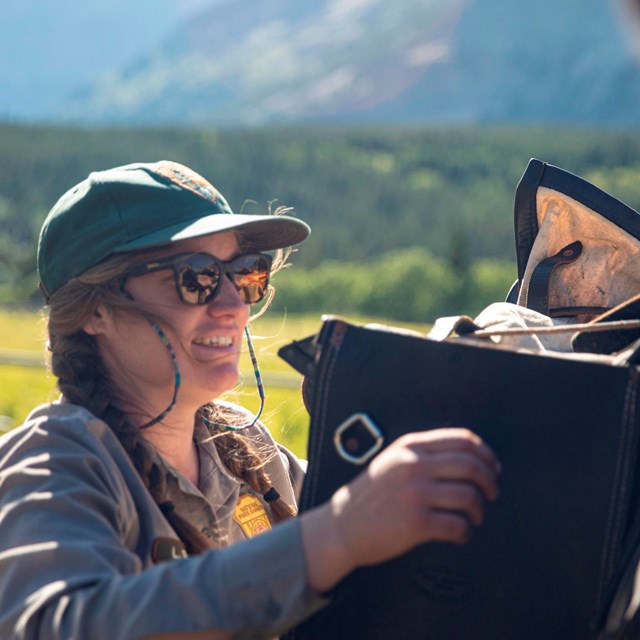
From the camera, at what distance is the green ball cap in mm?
2125

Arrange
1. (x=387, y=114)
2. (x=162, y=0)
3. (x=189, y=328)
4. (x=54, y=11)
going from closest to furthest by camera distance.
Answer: (x=189, y=328) < (x=387, y=114) < (x=54, y=11) < (x=162, y=0)

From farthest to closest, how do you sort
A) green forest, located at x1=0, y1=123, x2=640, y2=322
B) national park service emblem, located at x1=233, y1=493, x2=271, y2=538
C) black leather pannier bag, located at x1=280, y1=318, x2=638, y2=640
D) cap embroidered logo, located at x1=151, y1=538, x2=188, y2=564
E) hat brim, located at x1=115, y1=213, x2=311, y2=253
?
green forest, located at x1=0, y1=123, x2=640, y2=322, national park service emblem, located at x1=233, y1=493, x2=271, y2=538, hat brim, located at x1=115, y1=213, x2=311, y2=253, cap embroidered logo, located at x1=151, y1=538, x2=188, y2=564, black leather pannier bag, located at x1=280, y1=318, x2=638, y2=640

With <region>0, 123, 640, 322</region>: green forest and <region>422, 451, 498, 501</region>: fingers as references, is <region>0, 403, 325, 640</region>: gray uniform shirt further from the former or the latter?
<region>0, 123, 640, 322</region>: green forest

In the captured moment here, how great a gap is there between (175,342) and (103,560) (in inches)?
23.8

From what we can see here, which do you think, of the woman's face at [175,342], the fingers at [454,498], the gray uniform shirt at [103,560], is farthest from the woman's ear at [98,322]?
the fingers at [454,498]

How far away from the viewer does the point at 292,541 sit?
152 centimetres

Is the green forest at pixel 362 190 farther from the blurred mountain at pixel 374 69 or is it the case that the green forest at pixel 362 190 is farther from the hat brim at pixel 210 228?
the blurred mountain at pixel 374 69

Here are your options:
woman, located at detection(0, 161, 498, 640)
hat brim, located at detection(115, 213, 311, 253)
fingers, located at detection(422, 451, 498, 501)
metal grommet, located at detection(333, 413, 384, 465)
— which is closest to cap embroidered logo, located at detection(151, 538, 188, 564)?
woman, located at detection(0, 161, 498, 640)

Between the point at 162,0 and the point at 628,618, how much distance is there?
19883 cm

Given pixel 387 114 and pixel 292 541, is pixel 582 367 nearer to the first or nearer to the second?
pixel 292 541

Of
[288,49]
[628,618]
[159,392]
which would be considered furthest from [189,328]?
[288,49]

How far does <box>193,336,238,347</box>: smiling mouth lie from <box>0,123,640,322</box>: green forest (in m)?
13.7

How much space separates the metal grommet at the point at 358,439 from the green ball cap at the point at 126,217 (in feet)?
1.87

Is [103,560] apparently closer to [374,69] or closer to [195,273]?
[195,273]
